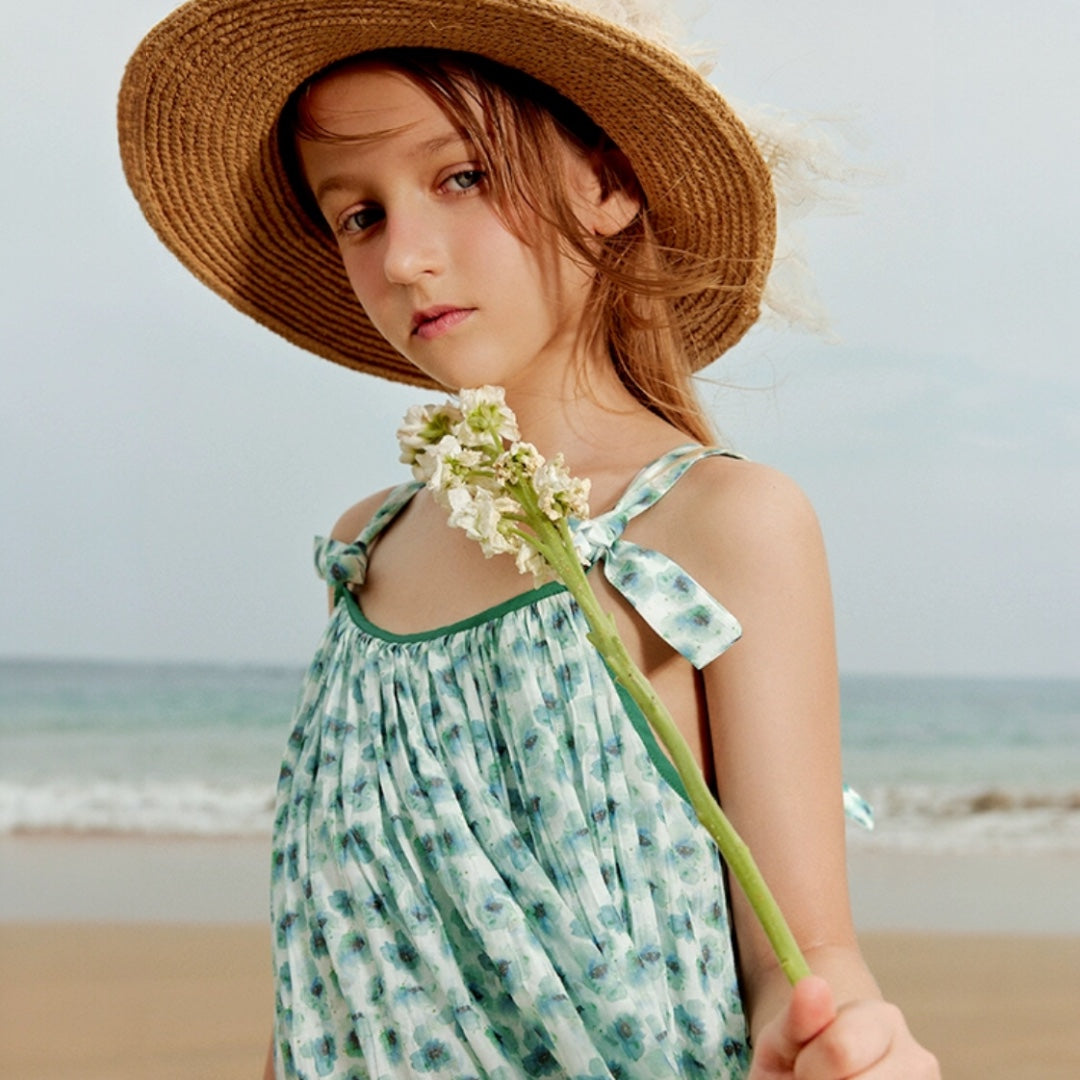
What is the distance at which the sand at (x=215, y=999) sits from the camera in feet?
10.7

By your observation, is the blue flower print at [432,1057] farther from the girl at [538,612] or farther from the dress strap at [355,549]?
the dress strap at [355,549]

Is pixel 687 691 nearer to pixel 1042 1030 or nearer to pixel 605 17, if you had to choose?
pixel 605 17

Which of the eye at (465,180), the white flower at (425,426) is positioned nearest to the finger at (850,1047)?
the white flower at (425,426)

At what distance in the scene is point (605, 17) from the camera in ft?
3.73

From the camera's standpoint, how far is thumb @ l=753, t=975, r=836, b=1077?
67 centimetres

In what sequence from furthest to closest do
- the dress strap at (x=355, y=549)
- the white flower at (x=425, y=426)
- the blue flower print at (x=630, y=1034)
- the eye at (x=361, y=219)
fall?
the dress strap at (x=355, y=549) < the eye at (x=361, y=219) < the blue flower print at (x=630, y=1034) < the white flower at (x=425, y=426)

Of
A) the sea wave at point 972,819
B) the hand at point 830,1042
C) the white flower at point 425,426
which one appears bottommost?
the sea wave at point 972,819

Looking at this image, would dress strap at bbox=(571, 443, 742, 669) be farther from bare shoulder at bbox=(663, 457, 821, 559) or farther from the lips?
the lips

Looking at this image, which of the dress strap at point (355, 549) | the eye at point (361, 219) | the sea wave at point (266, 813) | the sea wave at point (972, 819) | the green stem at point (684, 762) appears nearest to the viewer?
the green stem at point (684, 762)

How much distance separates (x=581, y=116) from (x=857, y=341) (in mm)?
5664

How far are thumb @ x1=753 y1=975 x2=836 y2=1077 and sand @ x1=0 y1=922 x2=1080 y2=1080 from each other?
2.68 m

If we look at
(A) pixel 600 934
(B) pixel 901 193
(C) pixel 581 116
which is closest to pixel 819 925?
(A) pixel 600 934

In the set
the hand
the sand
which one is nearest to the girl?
the hand

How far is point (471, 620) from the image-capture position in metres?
1.13
